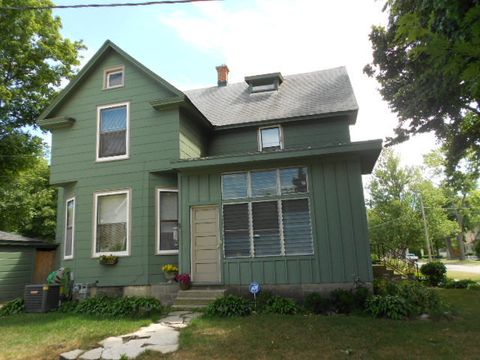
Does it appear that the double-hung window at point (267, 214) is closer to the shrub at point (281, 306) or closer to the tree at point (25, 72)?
the shrub at point (281, 306)

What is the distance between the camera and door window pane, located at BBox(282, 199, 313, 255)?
9164mm

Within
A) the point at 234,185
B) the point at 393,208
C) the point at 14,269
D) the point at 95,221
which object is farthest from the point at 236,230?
the point at 393,208

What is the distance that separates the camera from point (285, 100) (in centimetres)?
1365

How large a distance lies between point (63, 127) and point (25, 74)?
932 centimetres

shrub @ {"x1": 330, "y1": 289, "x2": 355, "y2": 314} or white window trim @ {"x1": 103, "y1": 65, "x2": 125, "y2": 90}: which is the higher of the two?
white window trim @ {"x1": 103, "y1": 65, "x2": 125, "y2": 90}

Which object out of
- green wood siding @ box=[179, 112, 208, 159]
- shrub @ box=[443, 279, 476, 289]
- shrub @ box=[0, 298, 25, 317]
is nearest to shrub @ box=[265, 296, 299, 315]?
green wood siding @ box=[179, 112, 208, 159]

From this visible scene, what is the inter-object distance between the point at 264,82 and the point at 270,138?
3.37 m

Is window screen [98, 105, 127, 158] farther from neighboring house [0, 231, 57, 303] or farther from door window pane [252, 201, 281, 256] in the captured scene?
neighboring house [0, 231, 57, 303]

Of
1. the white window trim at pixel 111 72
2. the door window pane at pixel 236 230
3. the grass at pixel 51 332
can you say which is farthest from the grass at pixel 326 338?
the white window trim at pixel 111 72

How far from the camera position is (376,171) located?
103 feet

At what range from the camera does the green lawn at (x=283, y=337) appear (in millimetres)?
5457

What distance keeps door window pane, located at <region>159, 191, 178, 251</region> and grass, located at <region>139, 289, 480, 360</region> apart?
3328 millimetres

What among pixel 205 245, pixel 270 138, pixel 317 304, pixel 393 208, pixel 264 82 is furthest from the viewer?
pixel 393 208

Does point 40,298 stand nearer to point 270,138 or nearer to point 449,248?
point 270,138
